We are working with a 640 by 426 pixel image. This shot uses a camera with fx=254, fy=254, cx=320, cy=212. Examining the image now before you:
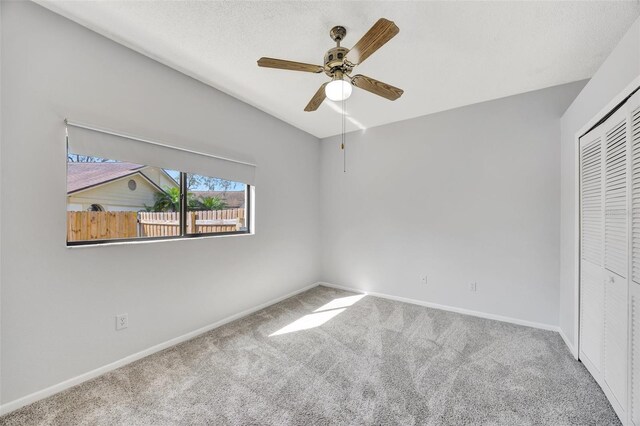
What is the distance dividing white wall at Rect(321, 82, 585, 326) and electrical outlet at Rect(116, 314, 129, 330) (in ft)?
9.29

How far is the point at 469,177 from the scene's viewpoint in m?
3.09

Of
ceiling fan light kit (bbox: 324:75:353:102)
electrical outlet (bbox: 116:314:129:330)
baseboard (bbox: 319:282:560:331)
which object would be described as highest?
ceiling fan light kit (bbox: 324:75:353:102)

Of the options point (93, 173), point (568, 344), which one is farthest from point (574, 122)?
point (93, 173)

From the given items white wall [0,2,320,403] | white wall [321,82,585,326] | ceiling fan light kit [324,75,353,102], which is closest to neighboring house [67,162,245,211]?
white wall [0,2,320,403]

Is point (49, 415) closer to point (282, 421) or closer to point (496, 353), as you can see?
point (282, 421)

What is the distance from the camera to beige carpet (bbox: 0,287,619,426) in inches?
61.4

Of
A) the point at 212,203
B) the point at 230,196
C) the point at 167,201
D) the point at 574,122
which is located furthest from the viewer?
the point at 230,196

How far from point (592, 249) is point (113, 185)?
12.5ft

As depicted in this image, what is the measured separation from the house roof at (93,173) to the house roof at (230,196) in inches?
25.3

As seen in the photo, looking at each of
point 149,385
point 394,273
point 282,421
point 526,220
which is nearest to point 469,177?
point 526,220

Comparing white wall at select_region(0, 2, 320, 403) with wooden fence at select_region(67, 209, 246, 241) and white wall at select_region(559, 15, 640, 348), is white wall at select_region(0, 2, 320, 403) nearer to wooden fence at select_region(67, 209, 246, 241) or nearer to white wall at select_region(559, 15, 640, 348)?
wooden fence at select_region(67, 209, 246, 241)

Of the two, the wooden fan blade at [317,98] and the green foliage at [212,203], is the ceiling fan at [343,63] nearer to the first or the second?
the wooden fan blade at [317,98]

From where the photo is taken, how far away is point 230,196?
304 cm

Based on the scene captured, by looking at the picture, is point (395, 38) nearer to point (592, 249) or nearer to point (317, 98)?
point (317, 98)
